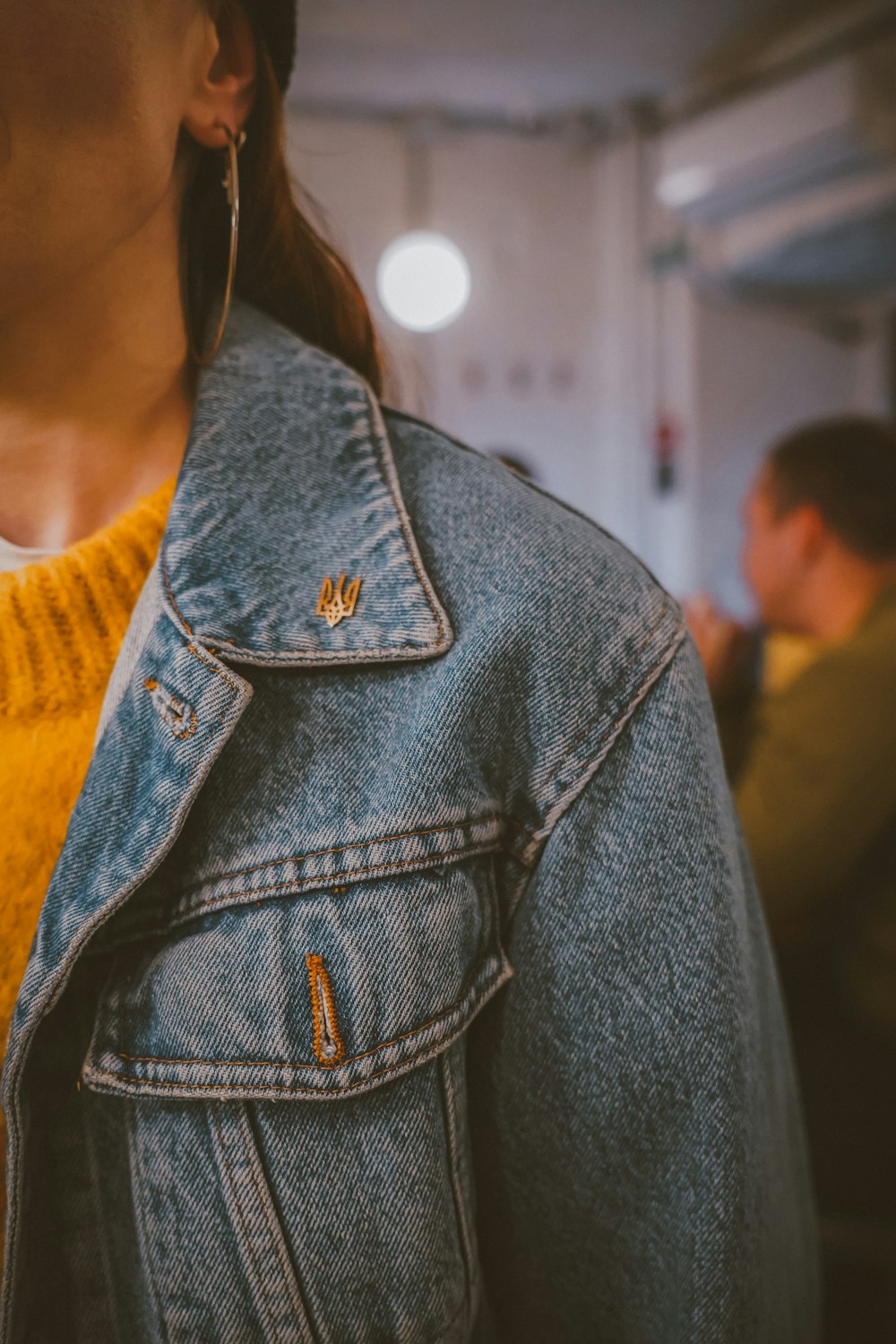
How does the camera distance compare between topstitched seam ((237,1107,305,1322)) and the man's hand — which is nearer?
topstitched seam ((237,1107,305,1322))

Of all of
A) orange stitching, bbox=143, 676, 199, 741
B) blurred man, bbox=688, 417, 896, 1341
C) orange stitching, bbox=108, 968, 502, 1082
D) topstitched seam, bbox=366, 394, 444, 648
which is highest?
topstitched seam, bbox=366, 394, 444, 648

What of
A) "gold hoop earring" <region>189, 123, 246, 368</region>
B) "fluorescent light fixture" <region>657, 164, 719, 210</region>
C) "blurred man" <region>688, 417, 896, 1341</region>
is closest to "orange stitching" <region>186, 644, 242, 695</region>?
"gold hoop earring" <region>189, 123, 246, 368</region>

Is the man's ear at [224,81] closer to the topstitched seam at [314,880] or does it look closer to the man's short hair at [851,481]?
the topstitched seam at [314,880]

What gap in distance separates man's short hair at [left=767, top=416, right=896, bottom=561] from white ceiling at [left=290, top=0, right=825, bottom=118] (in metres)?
2.04

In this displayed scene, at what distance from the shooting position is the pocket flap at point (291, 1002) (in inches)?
19.3

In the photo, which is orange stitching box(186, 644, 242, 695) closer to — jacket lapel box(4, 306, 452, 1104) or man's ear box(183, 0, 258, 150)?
jacket lapel box(4, 306, 452, 1104)

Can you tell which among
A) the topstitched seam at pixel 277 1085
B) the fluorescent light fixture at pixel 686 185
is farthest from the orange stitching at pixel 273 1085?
the fluorescent light fixture at pixel 686 185

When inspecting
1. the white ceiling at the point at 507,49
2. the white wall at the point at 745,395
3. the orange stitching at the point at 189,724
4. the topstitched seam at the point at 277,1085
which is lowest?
the topstitched seam at the point at 277,1085

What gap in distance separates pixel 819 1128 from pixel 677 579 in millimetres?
3144

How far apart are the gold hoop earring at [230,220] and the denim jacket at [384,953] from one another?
0.08 meters

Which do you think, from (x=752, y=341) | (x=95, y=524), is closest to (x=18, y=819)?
(x=95, y=524)

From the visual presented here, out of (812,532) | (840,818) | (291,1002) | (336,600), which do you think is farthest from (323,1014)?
(812,532)

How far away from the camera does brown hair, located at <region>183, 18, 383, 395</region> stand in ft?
Answer: 2.12

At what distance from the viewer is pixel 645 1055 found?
0.54m
